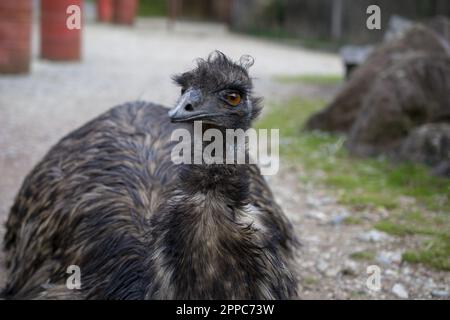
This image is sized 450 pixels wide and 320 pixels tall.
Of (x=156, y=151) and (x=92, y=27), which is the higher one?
(x=92, y=27)

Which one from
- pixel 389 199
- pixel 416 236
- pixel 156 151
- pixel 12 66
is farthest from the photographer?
pixel 12 66

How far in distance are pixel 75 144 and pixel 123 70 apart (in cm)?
805

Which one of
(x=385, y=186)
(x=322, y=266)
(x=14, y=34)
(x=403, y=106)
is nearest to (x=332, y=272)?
(x=322, y=266)

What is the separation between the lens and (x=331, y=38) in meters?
17.4

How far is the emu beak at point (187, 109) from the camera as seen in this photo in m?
2.14

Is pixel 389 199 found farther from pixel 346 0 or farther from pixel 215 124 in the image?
pixel 346 0

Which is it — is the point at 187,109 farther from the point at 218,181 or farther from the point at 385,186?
the point at 385,186

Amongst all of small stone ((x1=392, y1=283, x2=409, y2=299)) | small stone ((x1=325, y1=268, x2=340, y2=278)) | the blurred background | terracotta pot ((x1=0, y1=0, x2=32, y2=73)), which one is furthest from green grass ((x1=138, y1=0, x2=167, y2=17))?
small stone ((x1=392, y1=283, x2=409, y2=299))

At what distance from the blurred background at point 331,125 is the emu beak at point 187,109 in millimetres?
494

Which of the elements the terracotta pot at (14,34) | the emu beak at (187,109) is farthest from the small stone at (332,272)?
the terracotta pot at (14,34)

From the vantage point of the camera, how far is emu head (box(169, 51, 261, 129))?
217 centimetres

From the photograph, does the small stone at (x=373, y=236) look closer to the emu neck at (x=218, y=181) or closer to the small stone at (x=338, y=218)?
the small stone at (x=338, y=218)

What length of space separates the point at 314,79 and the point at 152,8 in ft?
50.8
